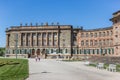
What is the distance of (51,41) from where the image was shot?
390 feet

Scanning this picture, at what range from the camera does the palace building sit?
113875 millimetres

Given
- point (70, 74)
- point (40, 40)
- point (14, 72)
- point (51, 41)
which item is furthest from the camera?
point (40, 40)

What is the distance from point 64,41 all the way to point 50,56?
25.5 ft

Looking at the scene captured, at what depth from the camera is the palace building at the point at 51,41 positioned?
114 m

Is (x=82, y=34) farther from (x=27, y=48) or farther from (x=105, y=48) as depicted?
(x=27, y=48)

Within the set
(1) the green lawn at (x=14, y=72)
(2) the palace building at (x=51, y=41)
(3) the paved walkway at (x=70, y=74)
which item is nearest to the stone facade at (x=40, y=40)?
(2) the palace building at (x=51, y=41)

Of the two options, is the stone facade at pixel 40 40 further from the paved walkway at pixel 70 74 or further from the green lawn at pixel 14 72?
the paved walkway at pixel 70 74

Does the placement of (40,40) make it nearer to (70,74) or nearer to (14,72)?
(14,72)

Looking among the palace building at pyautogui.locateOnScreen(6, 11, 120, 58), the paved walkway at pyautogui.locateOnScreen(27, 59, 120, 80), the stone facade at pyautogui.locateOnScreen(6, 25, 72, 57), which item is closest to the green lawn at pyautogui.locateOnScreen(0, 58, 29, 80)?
the paved walkway at pyautogui.locateOnScreen(27, 59, 120, 80)

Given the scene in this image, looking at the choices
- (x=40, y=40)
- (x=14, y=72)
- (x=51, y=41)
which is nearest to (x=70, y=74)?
(x=14, y=72)

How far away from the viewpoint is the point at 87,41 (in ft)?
375

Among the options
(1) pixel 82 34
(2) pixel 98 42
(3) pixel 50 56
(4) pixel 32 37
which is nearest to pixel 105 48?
(2) pixel 98 42

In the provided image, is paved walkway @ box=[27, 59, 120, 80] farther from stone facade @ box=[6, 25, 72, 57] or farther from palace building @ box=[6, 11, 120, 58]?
stone facade @ box=[6, 25, 72, 57]

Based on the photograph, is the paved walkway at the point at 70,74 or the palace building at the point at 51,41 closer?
the paved walkway at the point at 70,74
